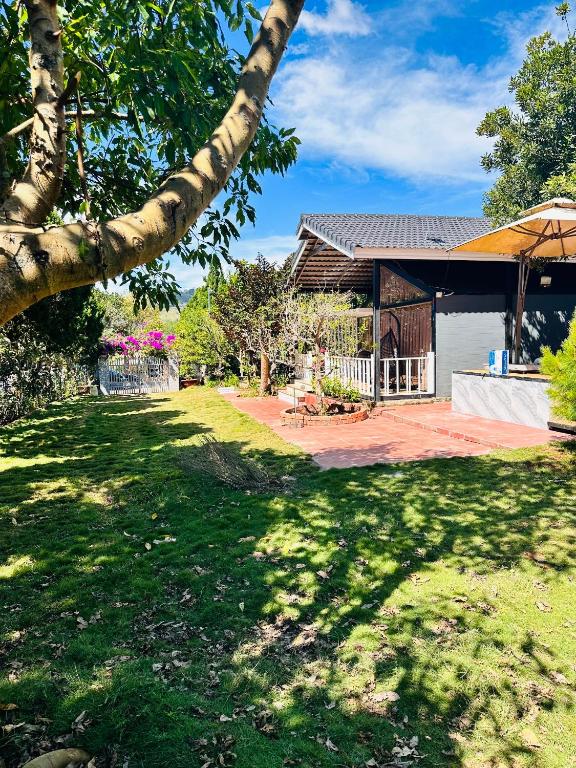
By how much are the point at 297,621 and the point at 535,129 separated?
30324mm

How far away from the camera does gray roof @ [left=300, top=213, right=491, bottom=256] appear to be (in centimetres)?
1317

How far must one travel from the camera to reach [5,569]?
445cm

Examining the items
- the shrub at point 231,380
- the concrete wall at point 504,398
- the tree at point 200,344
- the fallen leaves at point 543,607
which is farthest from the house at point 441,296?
the fallen leaves at point 543,607

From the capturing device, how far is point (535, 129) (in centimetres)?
2628

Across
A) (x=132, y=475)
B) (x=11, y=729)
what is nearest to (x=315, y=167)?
(x=132, y=475)

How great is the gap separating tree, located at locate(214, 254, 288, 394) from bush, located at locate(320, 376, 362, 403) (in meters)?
3.10

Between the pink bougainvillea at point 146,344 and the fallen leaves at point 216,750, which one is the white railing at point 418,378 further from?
the pink bougainvillea at point 146,344

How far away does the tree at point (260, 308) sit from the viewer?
1695 cm

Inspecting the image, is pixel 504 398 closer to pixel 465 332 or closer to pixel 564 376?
pixel 564 376

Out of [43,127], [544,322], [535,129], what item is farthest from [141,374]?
[535,129]

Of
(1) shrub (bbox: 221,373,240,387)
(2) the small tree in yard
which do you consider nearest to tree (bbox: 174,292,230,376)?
(1) shrub (bbox: 221,373,240,387)

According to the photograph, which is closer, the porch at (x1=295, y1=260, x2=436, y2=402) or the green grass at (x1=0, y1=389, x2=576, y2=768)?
the green grass at (x1=0, y1=389, x2=576, y2=768)

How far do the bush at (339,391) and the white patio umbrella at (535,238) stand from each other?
13.5 feet

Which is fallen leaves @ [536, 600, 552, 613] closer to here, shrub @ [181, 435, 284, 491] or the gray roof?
shrub @ [181, 435, 284, 491]
